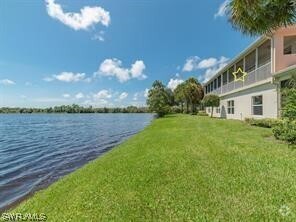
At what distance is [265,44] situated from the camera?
19391 millimetres

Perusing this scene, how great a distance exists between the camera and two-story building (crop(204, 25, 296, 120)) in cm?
1631

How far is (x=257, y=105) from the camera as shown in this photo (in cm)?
1991

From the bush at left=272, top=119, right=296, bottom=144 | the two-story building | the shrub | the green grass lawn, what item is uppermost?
the two-story building

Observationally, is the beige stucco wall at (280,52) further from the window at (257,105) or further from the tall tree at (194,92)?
the tall tree at (194,92)

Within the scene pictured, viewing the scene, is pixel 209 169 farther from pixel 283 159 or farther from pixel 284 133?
pixel 284 133

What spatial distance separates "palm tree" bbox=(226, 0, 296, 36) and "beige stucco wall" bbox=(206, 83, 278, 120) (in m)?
8.30

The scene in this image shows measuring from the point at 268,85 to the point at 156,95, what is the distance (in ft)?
121

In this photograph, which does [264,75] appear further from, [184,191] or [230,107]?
[184,191]

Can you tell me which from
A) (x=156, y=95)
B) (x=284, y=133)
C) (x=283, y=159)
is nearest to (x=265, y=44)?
(x=284, y=133)

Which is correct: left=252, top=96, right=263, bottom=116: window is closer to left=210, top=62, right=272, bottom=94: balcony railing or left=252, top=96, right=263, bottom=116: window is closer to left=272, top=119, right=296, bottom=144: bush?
left=210, top=62, right=272, bottom=94: balcony railing

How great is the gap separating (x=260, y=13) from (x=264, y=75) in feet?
34.2

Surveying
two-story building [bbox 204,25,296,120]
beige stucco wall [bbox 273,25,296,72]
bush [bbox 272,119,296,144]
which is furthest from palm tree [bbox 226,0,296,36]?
beige stucco wall [bbox 273,25,296,72]

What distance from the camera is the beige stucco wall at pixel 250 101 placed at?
16.6 m

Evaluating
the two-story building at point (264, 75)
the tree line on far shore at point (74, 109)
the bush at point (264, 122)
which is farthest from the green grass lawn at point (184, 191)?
the tree line on far shore at point (74, 109)
